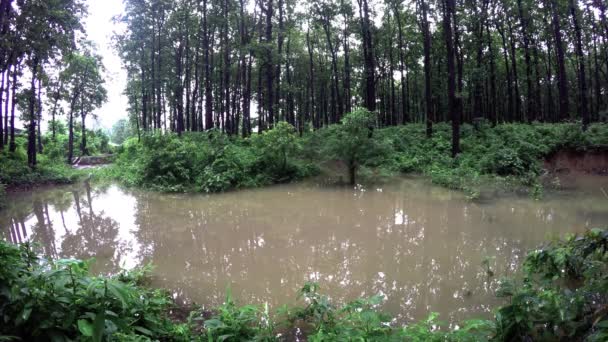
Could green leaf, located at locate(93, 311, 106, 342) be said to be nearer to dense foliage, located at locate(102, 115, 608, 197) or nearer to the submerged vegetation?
the submerged vegetation

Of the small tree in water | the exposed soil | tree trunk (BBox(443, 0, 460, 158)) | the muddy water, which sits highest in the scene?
tree trunk (BBox(443, 0, 460, 158))

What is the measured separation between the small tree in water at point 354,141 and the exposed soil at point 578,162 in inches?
296

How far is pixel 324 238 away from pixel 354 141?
6.51 meters

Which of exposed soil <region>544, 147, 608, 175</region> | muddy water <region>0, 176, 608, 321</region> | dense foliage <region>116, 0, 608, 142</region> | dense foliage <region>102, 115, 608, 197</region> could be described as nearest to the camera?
muddy water <region>0, 176, 608, 321</region>

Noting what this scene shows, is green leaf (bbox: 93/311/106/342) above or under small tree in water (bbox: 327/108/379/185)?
under

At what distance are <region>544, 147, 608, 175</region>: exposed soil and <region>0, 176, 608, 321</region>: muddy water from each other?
156 cm

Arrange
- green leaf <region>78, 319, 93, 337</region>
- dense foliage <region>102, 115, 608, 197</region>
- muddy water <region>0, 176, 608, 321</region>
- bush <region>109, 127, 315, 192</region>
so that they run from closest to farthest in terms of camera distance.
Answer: green leaf <region>78, 319, 93, 337</region>, muddy water <region>0, 176, 608, 321</region>, dense foliage <region>102, 115, 608, 197</region>, bush <region>109, 127, 315, 192</region>

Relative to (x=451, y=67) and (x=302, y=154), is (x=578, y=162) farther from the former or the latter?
(x=302, y=154)

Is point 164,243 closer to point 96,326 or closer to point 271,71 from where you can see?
point 96,326

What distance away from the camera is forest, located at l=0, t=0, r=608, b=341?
249 cm

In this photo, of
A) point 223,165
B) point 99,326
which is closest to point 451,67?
point 223,165

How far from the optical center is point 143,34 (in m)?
27.4

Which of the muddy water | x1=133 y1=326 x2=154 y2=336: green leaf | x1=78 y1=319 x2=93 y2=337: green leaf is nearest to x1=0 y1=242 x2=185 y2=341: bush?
x1=78 y1=319 x2=93 y2=337: green leaf

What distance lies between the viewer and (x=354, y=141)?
13391 mm
